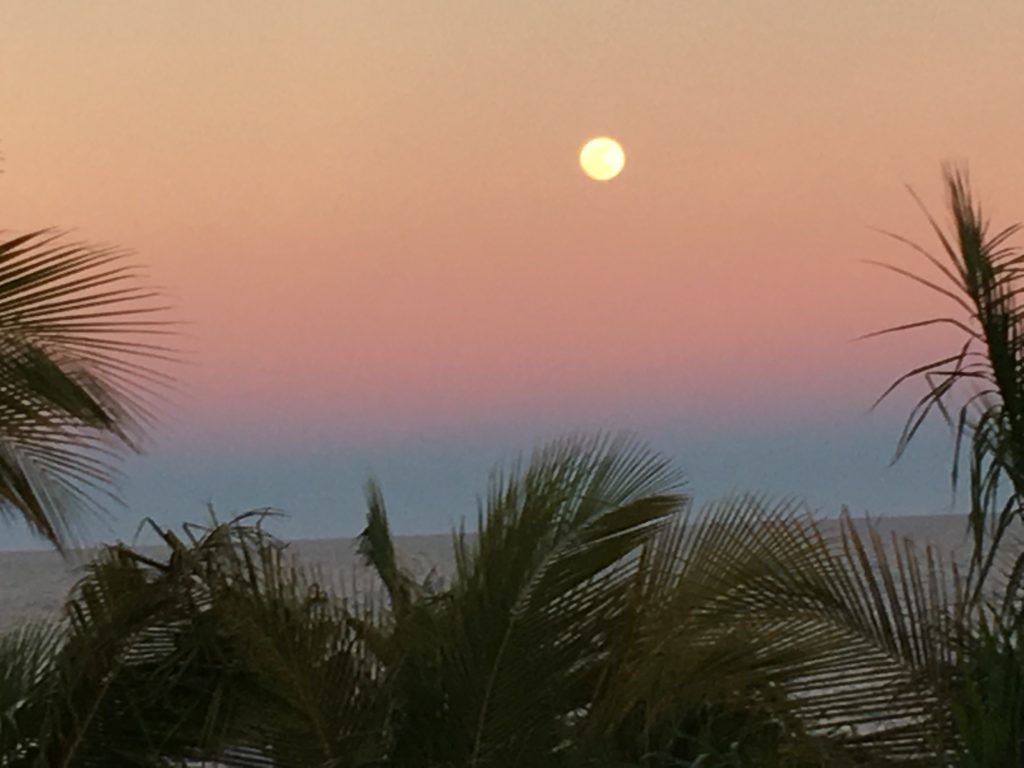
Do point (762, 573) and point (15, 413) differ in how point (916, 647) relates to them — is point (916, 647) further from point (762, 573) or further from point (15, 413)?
point (15, 413)

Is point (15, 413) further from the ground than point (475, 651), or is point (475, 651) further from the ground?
point (15, 413)

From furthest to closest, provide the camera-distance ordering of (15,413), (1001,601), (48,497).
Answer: (48,497) < (15,413) < (1001,601)

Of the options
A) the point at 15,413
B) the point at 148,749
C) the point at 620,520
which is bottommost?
the point at 148,749

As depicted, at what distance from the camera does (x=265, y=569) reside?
3.82 metres

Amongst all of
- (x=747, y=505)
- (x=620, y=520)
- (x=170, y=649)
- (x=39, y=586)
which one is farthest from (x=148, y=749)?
(x=39, y=586)

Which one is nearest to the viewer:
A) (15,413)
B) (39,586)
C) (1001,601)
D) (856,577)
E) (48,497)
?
(1001,601)

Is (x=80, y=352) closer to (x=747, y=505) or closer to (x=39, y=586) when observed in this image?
(x=747, y=505)

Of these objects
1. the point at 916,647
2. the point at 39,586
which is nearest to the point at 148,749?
the point at 916,647

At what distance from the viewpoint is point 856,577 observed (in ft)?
11.3

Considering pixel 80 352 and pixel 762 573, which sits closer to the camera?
pixel 762 573

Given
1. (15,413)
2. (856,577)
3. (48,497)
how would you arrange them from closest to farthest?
(856,577) < (15,413) < (48,497)

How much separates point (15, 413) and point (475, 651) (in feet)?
4.69

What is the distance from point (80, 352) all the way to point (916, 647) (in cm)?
233

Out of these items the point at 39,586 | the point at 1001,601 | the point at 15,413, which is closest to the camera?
the point at 1001,601
